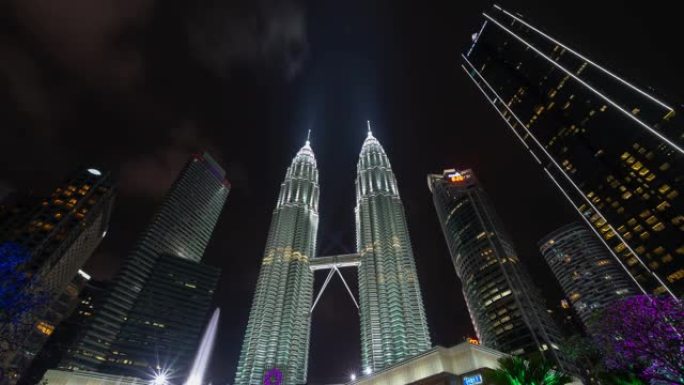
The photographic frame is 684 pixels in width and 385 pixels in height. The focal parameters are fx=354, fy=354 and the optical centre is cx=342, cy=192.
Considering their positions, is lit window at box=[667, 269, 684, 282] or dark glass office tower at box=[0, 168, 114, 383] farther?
dark glass office tower at box=[0, 168, 114, 383]

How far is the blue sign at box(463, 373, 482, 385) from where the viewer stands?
43156mm

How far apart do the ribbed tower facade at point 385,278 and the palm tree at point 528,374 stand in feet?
306

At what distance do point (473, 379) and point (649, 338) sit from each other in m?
26.0

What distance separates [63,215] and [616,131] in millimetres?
168154

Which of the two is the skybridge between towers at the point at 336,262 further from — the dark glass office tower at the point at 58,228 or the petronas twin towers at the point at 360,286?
the dark glass office tower at the point at 58,228

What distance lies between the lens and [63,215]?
115 m

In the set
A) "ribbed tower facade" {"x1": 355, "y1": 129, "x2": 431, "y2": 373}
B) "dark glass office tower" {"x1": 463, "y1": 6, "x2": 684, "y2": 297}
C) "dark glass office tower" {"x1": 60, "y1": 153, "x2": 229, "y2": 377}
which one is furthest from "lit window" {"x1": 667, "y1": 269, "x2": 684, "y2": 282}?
"dark glass office tower" {"x1": 60, "y1": 153, "x2": 229, "y2": 377}

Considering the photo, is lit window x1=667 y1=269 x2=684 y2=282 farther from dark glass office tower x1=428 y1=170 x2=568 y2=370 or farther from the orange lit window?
the orange lit window

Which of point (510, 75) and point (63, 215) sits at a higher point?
point (510, 75)

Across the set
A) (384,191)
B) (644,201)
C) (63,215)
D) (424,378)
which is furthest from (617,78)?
(63,215)

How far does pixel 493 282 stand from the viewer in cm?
14012

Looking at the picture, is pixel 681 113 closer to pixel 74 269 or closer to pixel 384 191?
pixel 384 191

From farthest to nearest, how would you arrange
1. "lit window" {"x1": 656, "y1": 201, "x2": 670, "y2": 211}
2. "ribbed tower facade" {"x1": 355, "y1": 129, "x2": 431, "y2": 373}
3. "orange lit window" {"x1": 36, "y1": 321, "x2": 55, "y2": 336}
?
1. "orange lit window" {"x1": 36, "y1": 321, "x2": 55, "y2": 336}
2. "ribbed tower facade" {"x1": 355, "y1": 129, "x2": 431, "y2": 373}
3. "lit window" {"x1": 656, "y1": 201, "x2": 670, "y2": 211}

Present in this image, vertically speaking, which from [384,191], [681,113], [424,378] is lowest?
[424,378]
